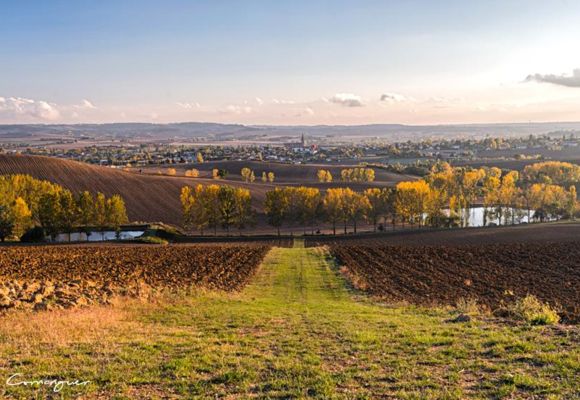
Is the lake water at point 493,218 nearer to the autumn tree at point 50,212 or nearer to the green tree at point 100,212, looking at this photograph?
the green tree at point 100,212

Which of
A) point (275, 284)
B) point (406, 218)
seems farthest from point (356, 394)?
point (406, 218)

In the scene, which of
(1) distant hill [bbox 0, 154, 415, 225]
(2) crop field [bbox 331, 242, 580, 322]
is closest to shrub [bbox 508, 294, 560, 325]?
(2) crop field [bbox 331, 242, 580, 322]

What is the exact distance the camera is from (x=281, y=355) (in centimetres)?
1273

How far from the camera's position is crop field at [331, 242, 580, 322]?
91.9ft

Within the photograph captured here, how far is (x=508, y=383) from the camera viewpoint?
10406 millimetres

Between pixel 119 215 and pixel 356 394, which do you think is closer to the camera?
pixel 356 394

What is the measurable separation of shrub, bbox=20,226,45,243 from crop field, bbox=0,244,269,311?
118 ft

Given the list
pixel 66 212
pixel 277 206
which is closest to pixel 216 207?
pixel 277 206

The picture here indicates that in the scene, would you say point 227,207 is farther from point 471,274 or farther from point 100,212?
point 471,274

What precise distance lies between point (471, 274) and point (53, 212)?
69047mm

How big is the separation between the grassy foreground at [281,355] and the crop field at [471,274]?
6.89 meters

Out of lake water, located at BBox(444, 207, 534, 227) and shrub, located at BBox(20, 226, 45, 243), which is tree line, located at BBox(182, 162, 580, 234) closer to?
lake water, located at BBox(444, 207, 534, 227)

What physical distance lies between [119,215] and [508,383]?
82.3 metres

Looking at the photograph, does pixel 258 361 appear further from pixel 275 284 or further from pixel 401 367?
pixel 275 284
